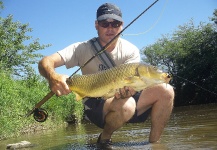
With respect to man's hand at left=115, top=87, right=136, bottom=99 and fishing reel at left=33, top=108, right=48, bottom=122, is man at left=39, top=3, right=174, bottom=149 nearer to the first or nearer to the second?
man's hand at left=115, top=87, right=136, bottom=99

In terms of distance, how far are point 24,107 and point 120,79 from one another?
28.5 ft

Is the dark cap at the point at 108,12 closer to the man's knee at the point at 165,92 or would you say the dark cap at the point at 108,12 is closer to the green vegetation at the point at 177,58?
the man's knee at the point at 165,92

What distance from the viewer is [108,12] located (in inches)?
173

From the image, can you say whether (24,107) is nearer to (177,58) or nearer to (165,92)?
(165,92)

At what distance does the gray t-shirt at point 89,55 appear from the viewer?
427 cm

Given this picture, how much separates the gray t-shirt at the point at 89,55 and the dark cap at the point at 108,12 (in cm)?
42

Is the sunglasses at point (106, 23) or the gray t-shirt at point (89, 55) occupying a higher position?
the sunglasses at point (106, 23)

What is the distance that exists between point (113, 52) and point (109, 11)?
631mm

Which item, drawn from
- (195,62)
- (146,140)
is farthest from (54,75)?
(195,62)

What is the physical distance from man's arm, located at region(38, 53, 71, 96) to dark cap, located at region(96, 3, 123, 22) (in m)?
0.94

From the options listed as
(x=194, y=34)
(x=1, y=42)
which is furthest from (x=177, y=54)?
(x=1, y=42)

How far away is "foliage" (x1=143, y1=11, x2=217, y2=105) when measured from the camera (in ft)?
129

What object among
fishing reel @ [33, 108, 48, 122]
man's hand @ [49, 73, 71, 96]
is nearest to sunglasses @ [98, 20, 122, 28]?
man's hand @ [49, 73, 71, 96]

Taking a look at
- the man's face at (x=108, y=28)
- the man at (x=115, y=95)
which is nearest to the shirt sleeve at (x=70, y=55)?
the man at (x=115, y=95)
